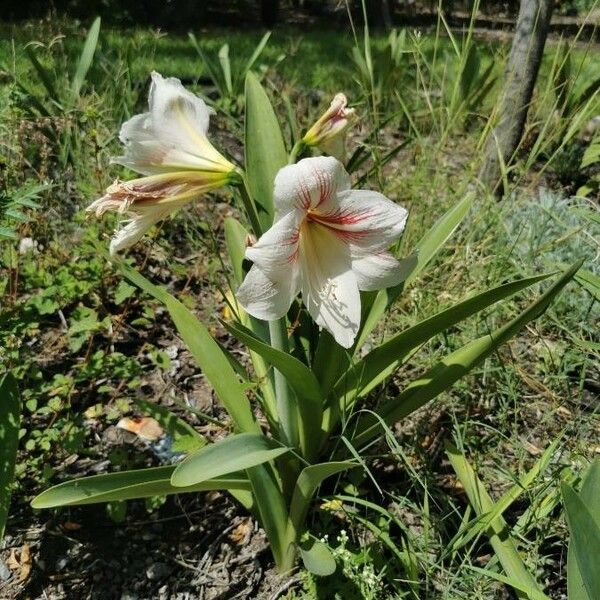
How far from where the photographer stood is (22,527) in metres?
1.75

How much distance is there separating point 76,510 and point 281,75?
380cm

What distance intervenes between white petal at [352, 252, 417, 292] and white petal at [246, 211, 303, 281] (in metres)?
0.16

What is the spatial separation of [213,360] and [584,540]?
0.84 m

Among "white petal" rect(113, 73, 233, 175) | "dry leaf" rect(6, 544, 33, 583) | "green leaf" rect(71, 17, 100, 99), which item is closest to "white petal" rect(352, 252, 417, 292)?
"white petal" rect(113, 73, 233, 175)

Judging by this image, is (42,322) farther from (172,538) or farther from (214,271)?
(172,538)

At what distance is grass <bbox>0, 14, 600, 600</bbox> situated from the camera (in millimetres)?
1654

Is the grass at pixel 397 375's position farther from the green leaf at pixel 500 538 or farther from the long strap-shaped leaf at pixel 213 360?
the long strap-shaped leaf at pixel 213 360

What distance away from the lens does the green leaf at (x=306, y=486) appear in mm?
1386

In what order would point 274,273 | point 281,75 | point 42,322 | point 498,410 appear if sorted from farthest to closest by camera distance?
point 281,75 < point 42,322 < point 498,410 < point 274,273

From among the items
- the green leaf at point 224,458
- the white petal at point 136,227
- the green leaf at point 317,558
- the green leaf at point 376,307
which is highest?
the white petal at point 136,227

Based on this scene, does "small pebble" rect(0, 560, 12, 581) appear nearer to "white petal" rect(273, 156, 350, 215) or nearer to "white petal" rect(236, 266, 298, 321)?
"white petal" rect(236, 266, 298, 321)

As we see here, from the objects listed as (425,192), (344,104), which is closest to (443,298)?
(425,192)

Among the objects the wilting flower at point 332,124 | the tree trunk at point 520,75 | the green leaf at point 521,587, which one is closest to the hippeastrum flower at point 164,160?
the wilting flower at point 332,124

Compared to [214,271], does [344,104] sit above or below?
above
